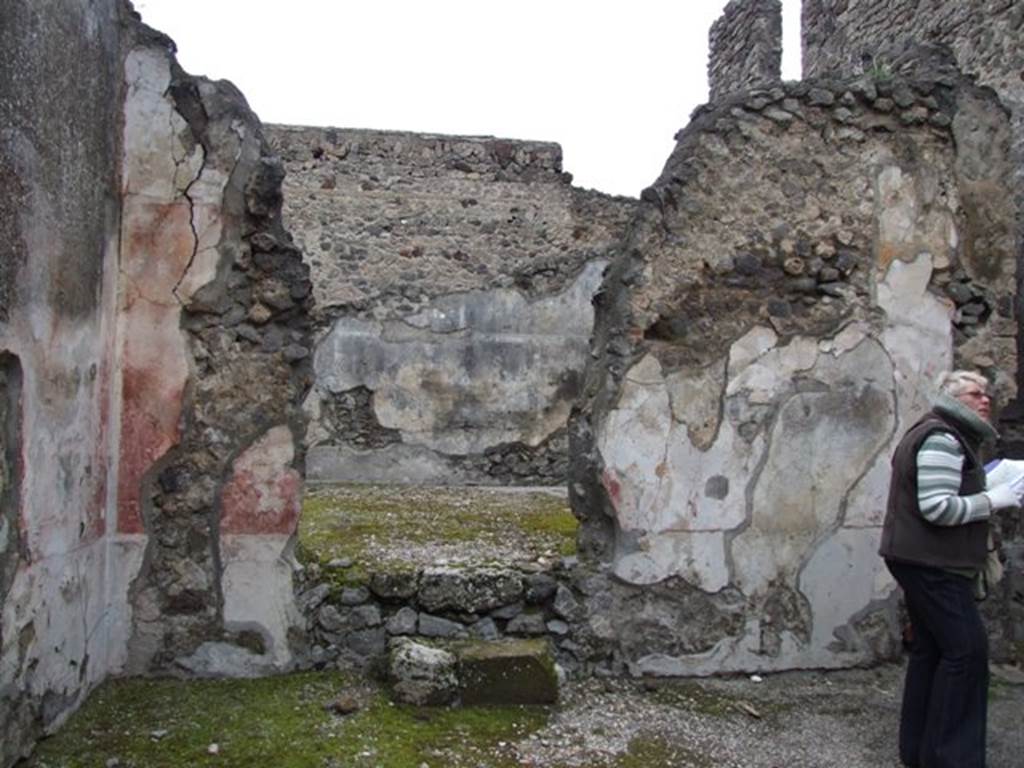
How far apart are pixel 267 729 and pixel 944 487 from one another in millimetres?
2165

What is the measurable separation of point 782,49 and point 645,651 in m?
Answer: 7.56

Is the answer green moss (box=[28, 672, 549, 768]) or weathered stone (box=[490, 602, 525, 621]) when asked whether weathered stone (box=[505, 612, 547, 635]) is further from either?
green moss (box=[28, 672, 549, 768])

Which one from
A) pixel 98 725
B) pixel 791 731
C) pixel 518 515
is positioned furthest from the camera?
pixel 518 515

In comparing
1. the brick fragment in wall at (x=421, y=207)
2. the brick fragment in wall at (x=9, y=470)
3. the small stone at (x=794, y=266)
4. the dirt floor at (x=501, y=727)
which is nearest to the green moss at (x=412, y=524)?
the dirt floor at (x=501, y=727)

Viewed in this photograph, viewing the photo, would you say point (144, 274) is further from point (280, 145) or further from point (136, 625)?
point (280, 145)

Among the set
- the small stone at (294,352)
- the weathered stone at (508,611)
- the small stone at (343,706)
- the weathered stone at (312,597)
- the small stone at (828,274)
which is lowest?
the small stone at (343,706)

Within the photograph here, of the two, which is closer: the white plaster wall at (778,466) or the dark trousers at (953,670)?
the dark trousers at (953,670)

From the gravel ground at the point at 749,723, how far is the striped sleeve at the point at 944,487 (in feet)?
2.74

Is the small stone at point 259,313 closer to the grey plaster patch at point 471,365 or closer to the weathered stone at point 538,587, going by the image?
the weathered stone at point 538,587

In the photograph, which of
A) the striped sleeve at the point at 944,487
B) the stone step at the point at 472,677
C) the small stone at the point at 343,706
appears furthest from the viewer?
the stone step at the point at 472,677

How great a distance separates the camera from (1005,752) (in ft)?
10.3

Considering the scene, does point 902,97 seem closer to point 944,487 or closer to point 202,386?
point 944,487


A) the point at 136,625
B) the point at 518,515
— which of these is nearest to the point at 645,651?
the point at 136,625

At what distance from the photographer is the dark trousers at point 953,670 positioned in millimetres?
2838
